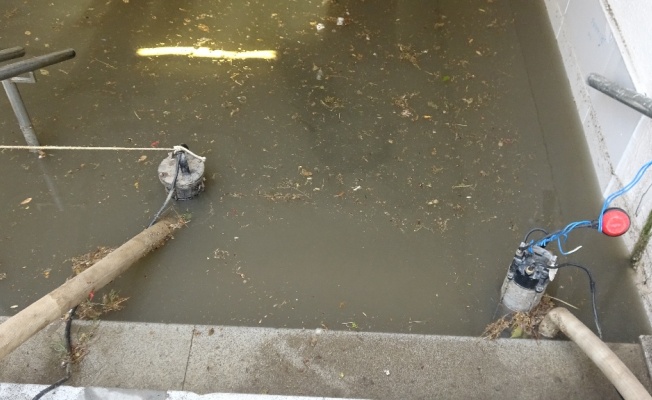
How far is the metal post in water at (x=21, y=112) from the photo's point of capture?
3.62 metres

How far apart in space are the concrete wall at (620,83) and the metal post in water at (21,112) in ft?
12.4

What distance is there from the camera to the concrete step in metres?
2.82

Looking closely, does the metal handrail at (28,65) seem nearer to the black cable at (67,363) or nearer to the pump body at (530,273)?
the black cable at (67,363)

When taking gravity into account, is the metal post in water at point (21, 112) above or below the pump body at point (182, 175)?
above

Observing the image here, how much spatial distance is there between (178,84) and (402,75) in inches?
68.4

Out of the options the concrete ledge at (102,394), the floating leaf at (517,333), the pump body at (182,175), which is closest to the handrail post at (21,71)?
the pump body at (182,175)

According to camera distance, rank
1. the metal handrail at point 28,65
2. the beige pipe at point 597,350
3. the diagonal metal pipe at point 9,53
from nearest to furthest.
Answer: the beige pipe at point 597,350
the metal handrail at point 28,65
the diagonal metal pipe at point 9,53

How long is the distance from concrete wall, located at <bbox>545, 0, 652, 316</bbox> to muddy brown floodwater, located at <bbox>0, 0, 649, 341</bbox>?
0.45 ft

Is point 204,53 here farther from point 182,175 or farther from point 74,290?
point 74,290

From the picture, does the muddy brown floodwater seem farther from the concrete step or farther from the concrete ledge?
the concrete ledge

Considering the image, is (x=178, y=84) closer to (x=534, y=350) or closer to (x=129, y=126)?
(x=129, y=126)

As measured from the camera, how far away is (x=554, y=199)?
3.77 m

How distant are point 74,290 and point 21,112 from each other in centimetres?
165

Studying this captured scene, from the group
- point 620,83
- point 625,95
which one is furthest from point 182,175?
point 620,83
